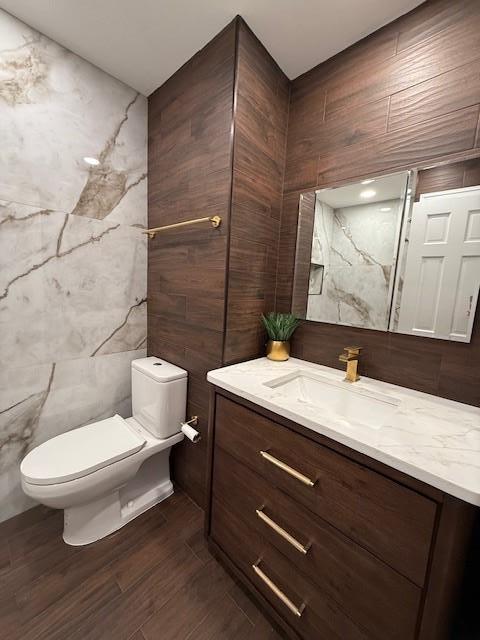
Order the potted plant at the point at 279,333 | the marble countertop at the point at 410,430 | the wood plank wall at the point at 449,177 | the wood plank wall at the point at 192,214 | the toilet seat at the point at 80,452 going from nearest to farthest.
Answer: the marble countertop at the point at 410,430 → the wood plank wall at the point at 449,177 → the toilet seat at the point at 80,452 → the wood plank wall at the point at 192,214 → the potted plant at the point at 279,333

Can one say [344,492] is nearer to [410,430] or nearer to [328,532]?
[328,532]

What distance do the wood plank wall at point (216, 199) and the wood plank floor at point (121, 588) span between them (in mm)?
324

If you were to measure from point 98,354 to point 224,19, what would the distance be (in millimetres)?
1718

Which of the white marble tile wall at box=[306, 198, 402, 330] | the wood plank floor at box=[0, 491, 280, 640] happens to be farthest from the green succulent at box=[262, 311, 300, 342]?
the wood plank floor at box=[0, 491, 280, 640]

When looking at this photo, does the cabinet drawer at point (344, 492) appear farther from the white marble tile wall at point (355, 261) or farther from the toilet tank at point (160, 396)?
the white marble tile wall at point (355, 261)

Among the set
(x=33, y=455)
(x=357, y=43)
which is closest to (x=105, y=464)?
(x=33, y=455)

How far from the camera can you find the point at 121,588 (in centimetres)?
107

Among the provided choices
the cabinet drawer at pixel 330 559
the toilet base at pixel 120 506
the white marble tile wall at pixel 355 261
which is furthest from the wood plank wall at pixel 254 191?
the toilet base at pixel 120 506

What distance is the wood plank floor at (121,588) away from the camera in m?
0.94

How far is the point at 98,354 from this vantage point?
1.54m

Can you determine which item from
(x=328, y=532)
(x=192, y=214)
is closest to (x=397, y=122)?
(x=192, y=214)

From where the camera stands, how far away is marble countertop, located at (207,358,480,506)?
1.87 ft

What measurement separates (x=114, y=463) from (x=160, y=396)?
0.34m

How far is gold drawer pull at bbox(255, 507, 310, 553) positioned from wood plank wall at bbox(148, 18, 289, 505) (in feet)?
1.65
